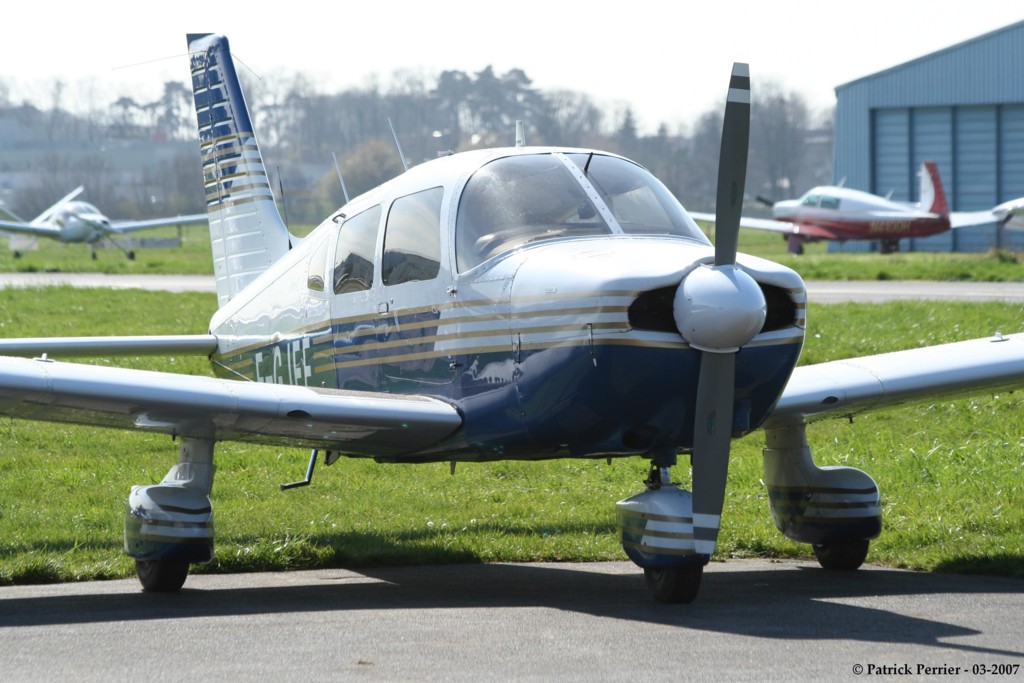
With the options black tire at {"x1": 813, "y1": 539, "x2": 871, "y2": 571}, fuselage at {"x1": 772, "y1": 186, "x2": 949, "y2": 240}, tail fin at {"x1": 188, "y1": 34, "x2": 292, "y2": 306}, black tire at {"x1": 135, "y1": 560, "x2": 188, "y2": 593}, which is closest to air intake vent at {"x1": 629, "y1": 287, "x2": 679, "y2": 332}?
black tire at {"x1": 813, "y1": 539, "x2": 871, "y2": 571}

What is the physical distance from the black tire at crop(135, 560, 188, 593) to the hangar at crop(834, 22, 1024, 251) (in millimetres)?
49116

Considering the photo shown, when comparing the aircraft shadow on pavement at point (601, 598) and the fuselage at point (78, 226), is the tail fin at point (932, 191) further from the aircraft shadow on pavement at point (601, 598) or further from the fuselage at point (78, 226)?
the aircraft shadow on pavement at point (601, 598)

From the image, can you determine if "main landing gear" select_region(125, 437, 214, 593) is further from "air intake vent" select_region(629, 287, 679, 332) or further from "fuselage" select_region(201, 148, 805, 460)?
"air intake vent" select_region(629, 287, 679, 332)

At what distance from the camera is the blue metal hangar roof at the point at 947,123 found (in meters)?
52.3

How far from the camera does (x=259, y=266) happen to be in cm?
1194

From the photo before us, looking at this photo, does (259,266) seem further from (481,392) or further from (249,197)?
(481,392)

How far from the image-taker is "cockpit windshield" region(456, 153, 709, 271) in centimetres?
765

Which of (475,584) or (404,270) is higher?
(404,270)

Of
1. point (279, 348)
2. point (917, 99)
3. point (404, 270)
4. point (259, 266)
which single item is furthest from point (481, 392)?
point (917, 99)

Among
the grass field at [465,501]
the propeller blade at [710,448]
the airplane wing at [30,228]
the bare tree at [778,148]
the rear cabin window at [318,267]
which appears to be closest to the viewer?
the propeller blade at [710,448]

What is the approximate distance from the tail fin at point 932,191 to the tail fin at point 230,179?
132 ft

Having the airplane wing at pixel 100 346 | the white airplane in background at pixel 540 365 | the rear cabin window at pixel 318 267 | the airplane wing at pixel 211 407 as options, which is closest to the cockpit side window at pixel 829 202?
the airplane wing at pixel 100 346

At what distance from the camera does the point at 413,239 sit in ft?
27.3

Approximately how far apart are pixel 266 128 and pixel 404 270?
9705cm
